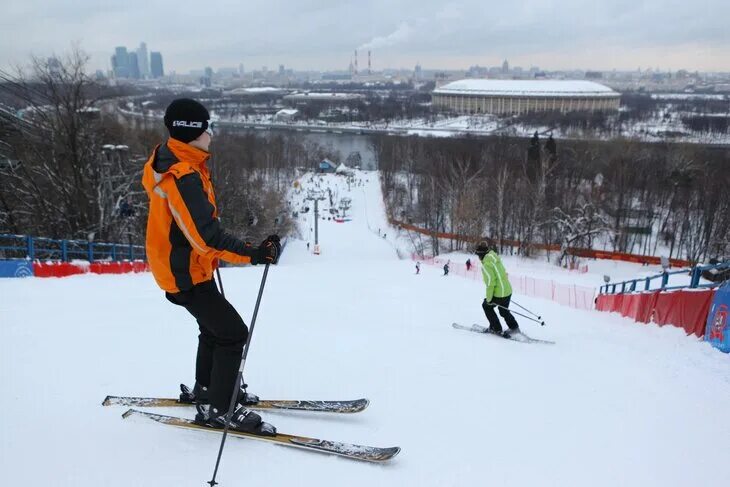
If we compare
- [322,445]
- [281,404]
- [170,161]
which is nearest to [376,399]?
[281,404]

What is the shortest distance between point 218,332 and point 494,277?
4.00 meters

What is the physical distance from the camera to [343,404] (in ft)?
10.2

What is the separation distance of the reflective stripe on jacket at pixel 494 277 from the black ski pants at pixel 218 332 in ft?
12.6

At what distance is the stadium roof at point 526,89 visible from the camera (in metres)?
135

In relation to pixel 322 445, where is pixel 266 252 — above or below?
above

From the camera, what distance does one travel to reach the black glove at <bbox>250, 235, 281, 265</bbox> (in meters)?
2.41

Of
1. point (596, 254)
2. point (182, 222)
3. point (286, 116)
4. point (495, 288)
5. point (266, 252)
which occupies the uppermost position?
point (286, 116)

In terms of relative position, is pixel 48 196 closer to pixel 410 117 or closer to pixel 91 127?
pixel 91 127

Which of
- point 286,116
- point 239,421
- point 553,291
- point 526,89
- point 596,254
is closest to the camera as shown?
point 239,421

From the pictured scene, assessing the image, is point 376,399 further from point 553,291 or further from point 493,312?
point 553,291

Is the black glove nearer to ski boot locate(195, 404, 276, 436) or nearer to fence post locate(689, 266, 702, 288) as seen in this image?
ski boot locate(195, 404, 276, 436)

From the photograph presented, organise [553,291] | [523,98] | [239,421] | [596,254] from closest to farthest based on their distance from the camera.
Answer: [239,421] → [553,291] → [596,254] → [523,98]

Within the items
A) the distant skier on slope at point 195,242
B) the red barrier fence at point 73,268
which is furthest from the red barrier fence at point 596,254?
the distant skier on slope at point 195,242

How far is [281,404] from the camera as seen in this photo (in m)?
3.09
